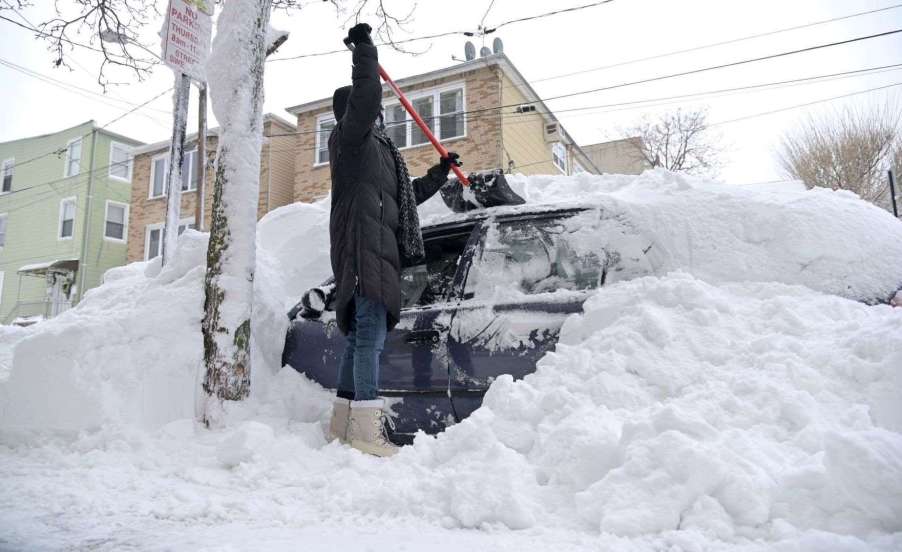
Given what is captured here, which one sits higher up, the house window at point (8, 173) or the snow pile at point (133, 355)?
the house window at point (8, 173)

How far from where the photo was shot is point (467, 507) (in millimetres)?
1730

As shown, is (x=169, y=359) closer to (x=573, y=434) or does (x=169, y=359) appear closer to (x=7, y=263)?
(x=573, y=434)

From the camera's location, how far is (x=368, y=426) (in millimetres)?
2721

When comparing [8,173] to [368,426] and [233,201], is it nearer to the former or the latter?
[233,201]

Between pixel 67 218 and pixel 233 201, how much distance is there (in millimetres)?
25153

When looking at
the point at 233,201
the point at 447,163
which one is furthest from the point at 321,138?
the point at 233,201

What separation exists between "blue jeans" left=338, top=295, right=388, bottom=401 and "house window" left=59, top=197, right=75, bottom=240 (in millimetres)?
25351

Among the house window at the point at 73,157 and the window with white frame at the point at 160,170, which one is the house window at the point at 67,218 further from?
the window with white frame at the point at 160,170

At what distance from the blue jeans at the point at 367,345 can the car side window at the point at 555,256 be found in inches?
18.8

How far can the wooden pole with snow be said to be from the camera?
313 cm

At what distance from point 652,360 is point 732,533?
0.80 metres

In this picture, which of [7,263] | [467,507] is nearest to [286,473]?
[467,507]

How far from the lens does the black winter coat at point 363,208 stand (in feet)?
9.42

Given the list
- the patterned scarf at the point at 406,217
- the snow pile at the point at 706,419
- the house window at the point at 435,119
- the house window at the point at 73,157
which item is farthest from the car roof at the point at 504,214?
the house window at the point at 73,157
